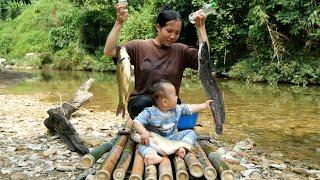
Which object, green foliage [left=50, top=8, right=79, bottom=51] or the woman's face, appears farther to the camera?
green foliage [left=50, top=8, right=79, bottom=51]

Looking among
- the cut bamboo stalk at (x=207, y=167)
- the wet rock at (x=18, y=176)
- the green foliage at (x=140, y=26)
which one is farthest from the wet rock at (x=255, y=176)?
the green foliage at (x=140, y=26)

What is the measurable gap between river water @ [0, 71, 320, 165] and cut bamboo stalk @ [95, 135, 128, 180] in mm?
4209

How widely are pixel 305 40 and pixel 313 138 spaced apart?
13.0 m

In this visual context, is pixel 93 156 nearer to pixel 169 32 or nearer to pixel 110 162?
pixel 110 162

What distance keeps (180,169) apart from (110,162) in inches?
22.8

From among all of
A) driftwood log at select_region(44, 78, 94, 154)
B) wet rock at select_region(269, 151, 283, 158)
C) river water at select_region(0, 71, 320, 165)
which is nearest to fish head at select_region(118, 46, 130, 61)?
driftwood log at select_region(44, 78, 94, 154)

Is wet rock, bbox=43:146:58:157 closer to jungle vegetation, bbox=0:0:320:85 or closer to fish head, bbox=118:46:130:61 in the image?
fish head, bbox=118:46:130:61

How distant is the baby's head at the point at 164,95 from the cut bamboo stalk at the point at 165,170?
56cm

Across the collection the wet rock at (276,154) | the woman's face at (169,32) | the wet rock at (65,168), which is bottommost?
the wet rock at (276,154)

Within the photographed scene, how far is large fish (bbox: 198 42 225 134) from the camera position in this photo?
4.53 metres

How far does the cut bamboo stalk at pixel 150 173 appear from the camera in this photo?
346 centimetres

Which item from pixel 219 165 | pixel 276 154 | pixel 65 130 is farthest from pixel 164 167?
pixel 276 154

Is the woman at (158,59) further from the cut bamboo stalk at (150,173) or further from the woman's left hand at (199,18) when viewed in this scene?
the cut bamboo stalk at (150,173)

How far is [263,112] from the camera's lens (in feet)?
41.9
